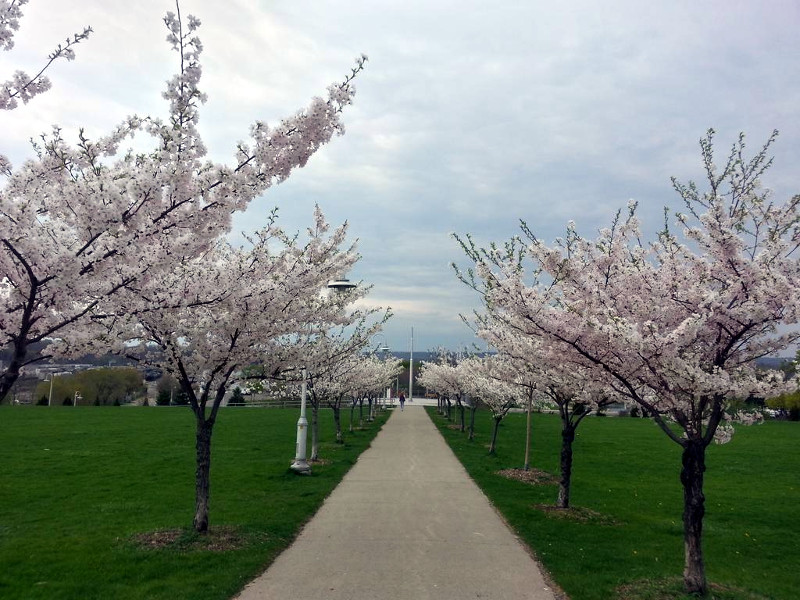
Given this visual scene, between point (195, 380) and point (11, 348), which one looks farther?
point (195, 380)

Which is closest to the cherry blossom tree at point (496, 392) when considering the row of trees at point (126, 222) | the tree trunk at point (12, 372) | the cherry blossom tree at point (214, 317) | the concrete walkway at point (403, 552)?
the concrete walkway at point (403, 552)

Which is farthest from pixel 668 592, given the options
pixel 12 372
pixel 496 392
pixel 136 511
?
pixel 496 392

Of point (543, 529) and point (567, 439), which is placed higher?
point (567, 439)

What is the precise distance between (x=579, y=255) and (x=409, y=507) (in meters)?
6.11

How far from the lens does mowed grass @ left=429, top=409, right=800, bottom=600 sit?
282 inches

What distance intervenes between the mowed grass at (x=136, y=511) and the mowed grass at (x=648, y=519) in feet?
12.8

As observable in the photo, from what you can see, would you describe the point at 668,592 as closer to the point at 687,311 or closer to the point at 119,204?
the point at 687,311

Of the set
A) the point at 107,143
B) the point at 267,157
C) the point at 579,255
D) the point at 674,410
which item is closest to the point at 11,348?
the point at 107,143

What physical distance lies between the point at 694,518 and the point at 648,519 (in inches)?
192

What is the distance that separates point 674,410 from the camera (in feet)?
21.0

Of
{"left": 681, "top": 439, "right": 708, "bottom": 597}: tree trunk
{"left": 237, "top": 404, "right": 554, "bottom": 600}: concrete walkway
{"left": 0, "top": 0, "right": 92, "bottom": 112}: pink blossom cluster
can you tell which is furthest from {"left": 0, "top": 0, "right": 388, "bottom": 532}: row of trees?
{"left": 681, "top": 439, "right": 708, "bottom": 597}: tree trunk

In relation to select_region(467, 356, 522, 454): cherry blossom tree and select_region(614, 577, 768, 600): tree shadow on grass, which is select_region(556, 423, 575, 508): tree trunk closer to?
select_region(614, 577, 768, 600): tree shadow on grass

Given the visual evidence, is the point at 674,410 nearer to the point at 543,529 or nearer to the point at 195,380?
the point at 543,529

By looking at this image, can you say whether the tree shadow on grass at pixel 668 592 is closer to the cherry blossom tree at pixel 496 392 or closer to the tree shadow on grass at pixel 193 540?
the tree shadow on grass at pixel 193 540
